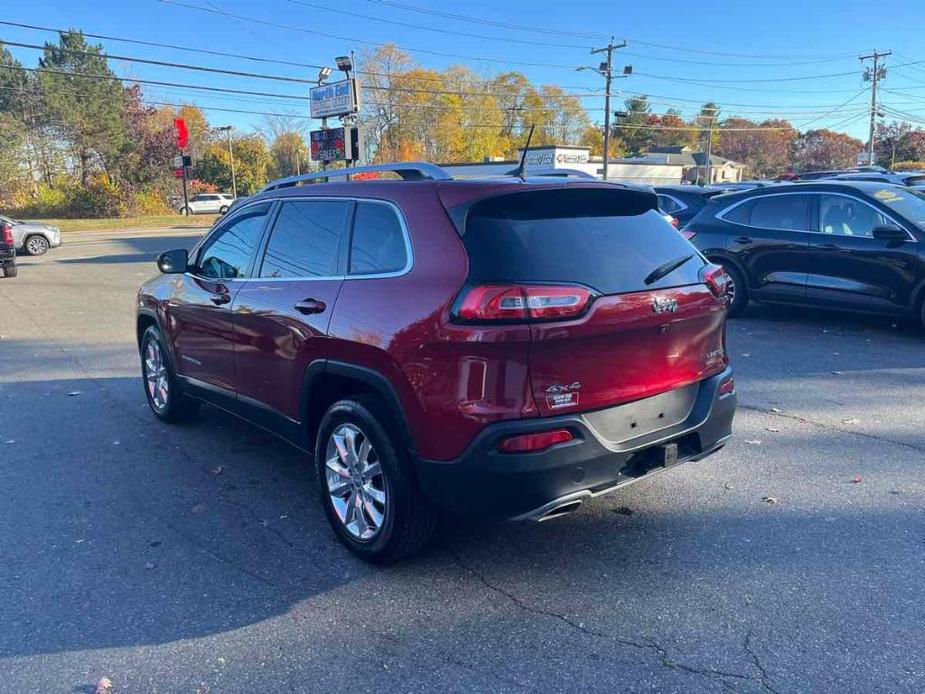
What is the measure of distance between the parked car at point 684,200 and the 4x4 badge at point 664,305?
9123mm

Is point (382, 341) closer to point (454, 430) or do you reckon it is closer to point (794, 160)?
point (454, 430)

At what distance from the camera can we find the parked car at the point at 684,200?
1218 cm

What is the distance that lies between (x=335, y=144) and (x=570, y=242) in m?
19.9

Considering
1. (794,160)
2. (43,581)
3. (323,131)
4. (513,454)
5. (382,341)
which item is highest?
(794,160)

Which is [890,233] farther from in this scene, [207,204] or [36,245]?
[207,204]

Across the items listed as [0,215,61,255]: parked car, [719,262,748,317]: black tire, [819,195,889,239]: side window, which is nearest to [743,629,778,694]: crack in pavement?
[819,195,889,239]: side window

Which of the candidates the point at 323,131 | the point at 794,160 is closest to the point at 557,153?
the point at 323,131

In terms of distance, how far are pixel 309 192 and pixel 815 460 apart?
3.58 metres

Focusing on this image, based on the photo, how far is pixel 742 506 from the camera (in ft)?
13.3

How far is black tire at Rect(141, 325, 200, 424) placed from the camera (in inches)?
218

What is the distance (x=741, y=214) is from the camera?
31.6 ft

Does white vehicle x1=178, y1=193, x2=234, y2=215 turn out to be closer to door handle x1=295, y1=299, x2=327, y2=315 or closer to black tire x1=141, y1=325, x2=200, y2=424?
black tire x1=141, y1=325, x2=200, y2=424

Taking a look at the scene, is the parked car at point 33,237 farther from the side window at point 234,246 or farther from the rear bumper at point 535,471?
the rear bumper at point 535,471

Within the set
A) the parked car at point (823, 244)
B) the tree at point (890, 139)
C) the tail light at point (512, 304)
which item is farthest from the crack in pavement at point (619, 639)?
the tree at point (890, 139)
